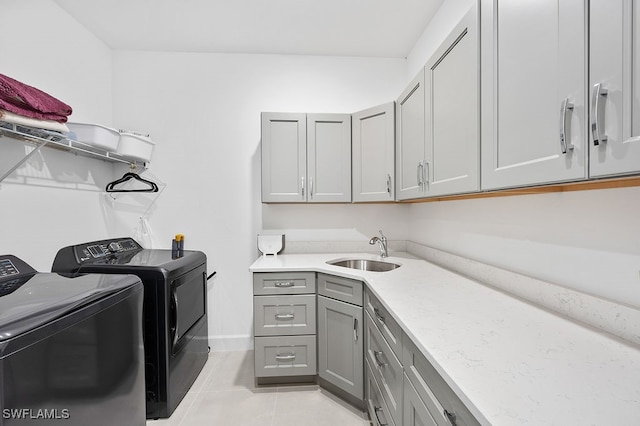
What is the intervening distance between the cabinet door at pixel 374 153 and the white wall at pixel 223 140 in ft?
1.32

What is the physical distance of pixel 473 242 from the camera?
5.39 ft

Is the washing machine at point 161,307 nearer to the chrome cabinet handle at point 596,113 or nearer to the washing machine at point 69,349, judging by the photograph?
the washing machine at point 69,349

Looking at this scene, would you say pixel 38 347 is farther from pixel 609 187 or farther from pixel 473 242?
pixel 473 242

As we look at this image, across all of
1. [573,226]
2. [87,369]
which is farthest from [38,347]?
[573,226]

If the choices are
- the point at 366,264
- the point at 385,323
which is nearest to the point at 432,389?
the point at 385,323

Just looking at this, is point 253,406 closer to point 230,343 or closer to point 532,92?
point 230,343

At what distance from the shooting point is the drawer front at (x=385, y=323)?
44.6 inches

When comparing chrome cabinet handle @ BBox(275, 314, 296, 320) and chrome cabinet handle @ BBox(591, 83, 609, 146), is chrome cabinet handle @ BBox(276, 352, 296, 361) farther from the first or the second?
chrome cabinet handle @ BBox(591, 83, 609, 146)

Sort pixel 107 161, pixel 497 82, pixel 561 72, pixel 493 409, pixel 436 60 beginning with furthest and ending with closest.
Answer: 1. pixel 107 161
2. pixel 436 60
3. pixel 497 82
4. pixel 561 72
5. pixel 493 409

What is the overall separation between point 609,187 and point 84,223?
3.03 meters

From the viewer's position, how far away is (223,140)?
8.39 ft

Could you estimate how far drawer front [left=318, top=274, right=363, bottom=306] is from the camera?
172 cm

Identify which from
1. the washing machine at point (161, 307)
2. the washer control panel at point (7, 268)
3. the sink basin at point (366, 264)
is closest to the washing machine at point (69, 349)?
the washer control panel at point (7, 268)

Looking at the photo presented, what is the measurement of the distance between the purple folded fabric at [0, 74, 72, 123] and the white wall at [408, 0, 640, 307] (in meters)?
2.41
